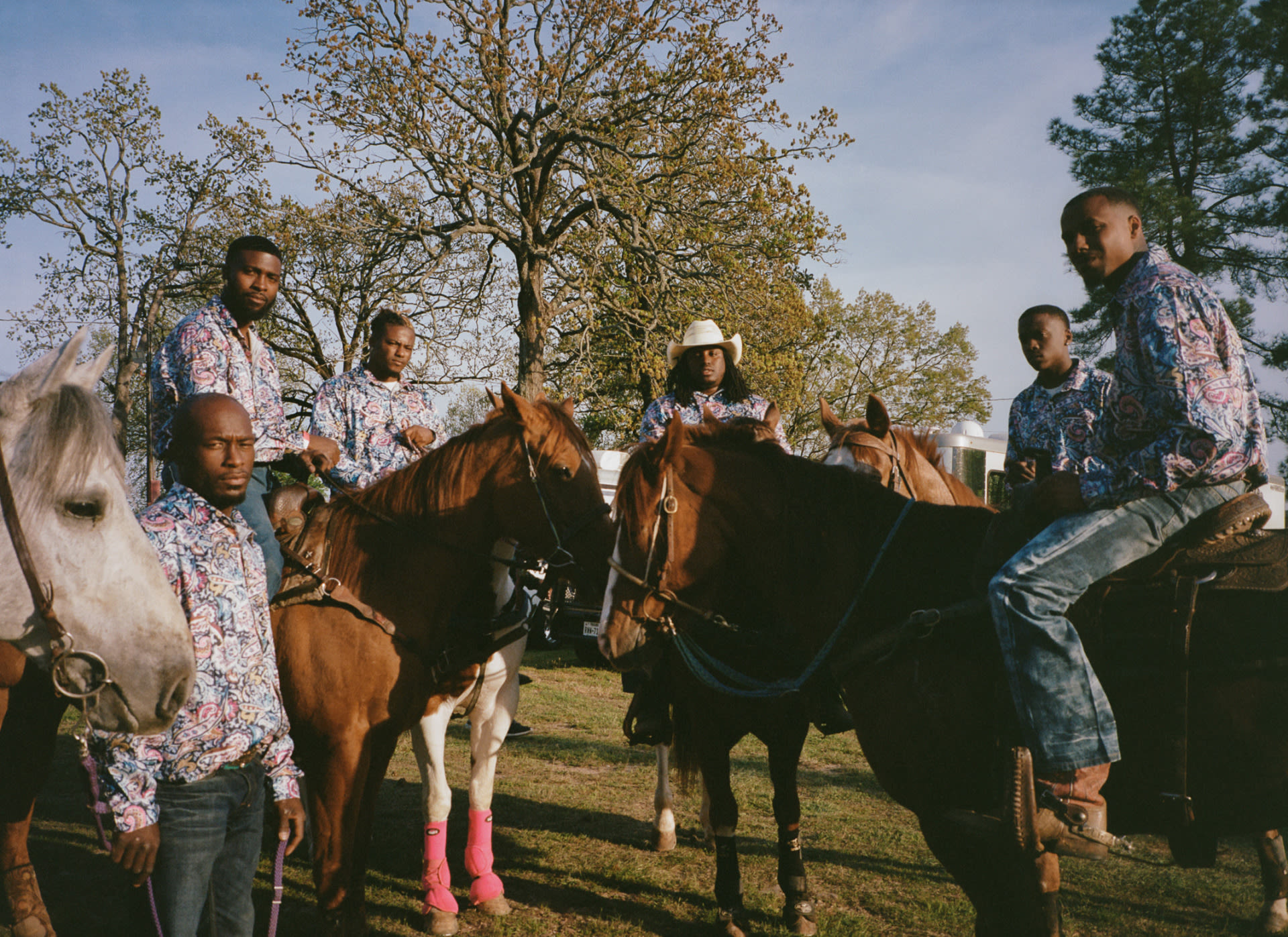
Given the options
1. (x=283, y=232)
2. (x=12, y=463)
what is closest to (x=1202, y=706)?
(x=12, y=463)

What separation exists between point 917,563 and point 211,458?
8.10ft

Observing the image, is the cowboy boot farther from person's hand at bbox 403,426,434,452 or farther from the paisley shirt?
person's hand at bbox 403,426,434,452

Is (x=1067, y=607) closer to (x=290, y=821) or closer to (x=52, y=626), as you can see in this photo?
(x=290, y=821)

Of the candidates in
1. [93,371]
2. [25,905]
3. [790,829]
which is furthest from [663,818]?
[93,371]

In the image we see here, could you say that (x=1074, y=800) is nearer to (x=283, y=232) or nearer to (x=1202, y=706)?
(x=1202, y=706)

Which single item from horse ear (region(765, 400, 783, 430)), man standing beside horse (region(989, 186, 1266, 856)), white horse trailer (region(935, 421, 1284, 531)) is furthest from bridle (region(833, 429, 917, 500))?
white horse trailer (region(935, 421, 1284, 531))

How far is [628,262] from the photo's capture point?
16.3 m

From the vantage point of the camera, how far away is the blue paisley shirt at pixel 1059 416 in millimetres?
4379

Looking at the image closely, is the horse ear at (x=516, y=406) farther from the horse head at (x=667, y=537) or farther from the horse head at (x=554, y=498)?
the horse head at (x=667, y=537)

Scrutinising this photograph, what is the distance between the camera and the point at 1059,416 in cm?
452

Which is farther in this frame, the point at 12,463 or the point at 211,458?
the point at 211,458

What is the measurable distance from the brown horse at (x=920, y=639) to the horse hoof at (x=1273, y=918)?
97.7 inches

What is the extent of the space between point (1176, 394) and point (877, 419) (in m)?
2.09

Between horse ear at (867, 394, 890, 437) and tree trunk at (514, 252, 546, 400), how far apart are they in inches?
444
